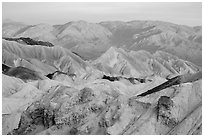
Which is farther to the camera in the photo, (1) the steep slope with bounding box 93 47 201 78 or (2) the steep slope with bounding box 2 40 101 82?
(1) the steep slope with bounding box 93 47 201 78

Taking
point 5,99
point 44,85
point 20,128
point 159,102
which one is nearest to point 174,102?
point 159,102

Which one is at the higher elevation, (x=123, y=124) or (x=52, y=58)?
(x=123, y=124)

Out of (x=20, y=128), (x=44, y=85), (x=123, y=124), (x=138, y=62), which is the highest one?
(x=123, y=124)

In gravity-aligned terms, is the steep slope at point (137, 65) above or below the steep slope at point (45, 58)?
below

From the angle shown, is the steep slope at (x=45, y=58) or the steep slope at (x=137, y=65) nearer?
the steep slope at (x=45, y=58)

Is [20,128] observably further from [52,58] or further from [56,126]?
[52,58]

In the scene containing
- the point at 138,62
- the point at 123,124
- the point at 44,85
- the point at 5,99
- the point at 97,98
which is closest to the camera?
the point at 123,124

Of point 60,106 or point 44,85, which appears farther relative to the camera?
point 44,85

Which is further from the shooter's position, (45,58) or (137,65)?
(137,65)

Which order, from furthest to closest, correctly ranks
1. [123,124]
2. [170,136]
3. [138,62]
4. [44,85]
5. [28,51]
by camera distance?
[138,62] → [28,51] → [44,85] → [123,124] → [170,136]

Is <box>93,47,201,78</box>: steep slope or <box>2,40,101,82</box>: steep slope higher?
<box>2,40,101,82</box>: steep slope

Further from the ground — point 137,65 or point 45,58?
point 45,58
